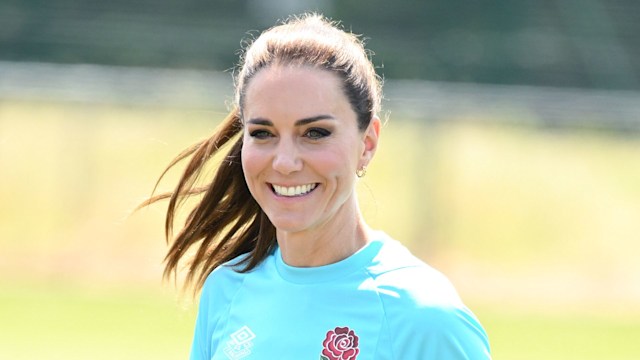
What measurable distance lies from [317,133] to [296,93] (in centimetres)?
11

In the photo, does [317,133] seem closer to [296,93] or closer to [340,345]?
[296,93]

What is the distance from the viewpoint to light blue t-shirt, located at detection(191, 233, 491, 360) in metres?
3.00

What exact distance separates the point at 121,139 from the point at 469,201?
11.1 feet

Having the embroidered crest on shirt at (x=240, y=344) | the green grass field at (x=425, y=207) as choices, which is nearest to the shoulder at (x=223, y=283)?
the embroidered crest on shirt at (x=240, y=344)

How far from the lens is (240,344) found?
11.0ft

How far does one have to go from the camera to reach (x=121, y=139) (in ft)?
41.8

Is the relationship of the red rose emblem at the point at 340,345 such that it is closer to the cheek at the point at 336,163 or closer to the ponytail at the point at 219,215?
the cheek at the point at 336,163

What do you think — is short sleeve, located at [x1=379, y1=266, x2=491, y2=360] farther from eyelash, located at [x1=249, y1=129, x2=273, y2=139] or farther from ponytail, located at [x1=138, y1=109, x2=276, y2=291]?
ponytail, located at [x1=138, y1=109, x2=276, y2=291]

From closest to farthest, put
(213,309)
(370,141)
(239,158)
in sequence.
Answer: (370,141) < (213,309) < (239,158)

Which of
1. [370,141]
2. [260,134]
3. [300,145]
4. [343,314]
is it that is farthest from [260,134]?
[343,314]

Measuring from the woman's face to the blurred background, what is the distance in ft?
26.0

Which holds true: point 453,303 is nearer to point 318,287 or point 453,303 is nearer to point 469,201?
point 318,287

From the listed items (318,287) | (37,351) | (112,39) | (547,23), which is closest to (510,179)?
(547,23)

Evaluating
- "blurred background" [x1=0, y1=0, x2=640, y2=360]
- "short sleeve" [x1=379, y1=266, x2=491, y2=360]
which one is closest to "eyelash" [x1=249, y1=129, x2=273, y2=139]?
"short sleeve" [x1=379, y1=266, x2=491, y2=360]
